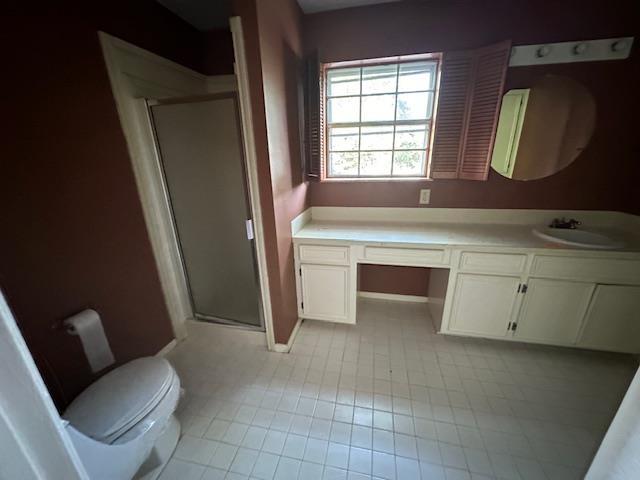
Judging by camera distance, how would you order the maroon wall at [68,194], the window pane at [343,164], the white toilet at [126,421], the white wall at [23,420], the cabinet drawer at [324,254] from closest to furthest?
1. the white wall at [23,420]
2. the white toilet at [126,421]
3. the maroon wall at [68,194]
4. the cabinet drawer at [324,254]
5. the window pane at [343,164]

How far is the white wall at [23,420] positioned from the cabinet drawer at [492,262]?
1.92 m

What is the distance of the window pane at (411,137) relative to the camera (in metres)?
2.05

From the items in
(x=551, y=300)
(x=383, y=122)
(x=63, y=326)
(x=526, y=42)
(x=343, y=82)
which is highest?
(x=526, y=42)

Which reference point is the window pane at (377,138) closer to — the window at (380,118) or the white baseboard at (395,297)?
the window at (380,118)

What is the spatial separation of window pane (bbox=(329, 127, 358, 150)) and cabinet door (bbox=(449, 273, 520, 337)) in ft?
4.45

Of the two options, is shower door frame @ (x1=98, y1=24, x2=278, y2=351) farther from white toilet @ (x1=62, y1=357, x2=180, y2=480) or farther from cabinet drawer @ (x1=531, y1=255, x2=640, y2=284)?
cabinet drawer @ (x1=531, y1=255, x2=640, y2=284)

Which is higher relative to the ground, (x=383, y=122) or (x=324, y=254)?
(x=383, y=122)

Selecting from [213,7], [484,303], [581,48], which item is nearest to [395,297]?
[484,303]

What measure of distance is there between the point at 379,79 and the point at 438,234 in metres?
1.31

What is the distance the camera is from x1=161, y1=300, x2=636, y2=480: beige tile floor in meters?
1.19

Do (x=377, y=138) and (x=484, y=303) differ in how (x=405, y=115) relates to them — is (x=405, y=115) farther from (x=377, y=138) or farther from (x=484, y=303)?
(x=484, y=303)

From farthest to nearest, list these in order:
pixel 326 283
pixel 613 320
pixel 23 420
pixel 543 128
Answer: pixel 326 283 → pixel 543 128 → pixel 613 320 → pixel 23 420

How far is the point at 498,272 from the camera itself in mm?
1687

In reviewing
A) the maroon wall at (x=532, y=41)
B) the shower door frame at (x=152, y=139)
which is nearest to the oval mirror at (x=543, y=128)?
the maroon wall at (x=532, y=41)
